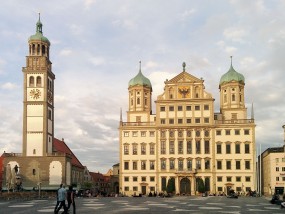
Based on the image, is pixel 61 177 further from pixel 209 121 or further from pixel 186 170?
pixel 209 121

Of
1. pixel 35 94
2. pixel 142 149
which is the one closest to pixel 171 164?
pixel 142 149

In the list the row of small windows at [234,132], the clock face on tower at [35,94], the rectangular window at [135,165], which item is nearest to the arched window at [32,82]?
the clock face on tower at [35,94]

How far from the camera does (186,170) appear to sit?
4350 inches

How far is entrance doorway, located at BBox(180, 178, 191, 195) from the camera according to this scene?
11045 cm

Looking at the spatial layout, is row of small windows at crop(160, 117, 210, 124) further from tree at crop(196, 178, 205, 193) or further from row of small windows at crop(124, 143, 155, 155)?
tree at crop(196, 178, 205, 193)

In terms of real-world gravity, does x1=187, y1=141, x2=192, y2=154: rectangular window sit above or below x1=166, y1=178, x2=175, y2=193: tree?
above

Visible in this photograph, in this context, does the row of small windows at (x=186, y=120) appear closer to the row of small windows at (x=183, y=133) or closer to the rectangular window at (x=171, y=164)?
the row of small windows at (x=183, y=133)

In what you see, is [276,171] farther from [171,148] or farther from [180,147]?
[171,148]

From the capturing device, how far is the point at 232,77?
4678 inches

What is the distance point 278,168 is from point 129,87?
136ft

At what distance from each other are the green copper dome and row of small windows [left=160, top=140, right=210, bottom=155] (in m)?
17.1

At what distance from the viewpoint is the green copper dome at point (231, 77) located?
389ft

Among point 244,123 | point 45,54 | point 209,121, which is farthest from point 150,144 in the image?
point 45,54

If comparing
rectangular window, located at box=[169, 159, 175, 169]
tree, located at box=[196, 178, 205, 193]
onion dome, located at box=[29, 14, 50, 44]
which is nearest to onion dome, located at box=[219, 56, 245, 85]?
rectangular window, located at box=[169, 159, 175, 169]
